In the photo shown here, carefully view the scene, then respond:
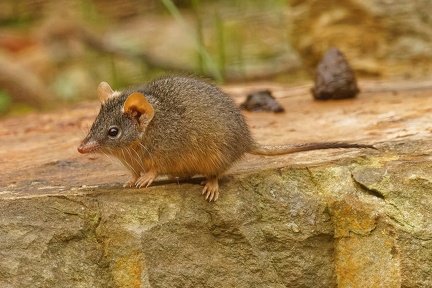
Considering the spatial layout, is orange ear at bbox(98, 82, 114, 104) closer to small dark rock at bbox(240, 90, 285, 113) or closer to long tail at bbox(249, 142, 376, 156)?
long tail at bbox(249, 142, 376, 156)

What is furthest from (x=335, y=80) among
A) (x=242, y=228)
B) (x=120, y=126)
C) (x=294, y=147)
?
(x=120, y=126)

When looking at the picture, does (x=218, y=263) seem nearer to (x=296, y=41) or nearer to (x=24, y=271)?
(x=24, y=271)

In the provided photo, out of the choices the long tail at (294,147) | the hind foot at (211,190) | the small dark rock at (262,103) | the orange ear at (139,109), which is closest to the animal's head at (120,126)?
the orange ear at (139,109)

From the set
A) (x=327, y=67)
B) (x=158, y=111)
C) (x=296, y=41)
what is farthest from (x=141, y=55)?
(x=158, y=111)

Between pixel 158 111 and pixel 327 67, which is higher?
pixel 158 111

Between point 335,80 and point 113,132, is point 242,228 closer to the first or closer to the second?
point 113,132

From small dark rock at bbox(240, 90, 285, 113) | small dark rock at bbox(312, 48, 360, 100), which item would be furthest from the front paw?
small dark rock at bbox(312, 48, 360, 100)

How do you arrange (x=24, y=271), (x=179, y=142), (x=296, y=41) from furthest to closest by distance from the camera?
(x=296, y=41), (x=179, y=142), (x=24, y=271)
